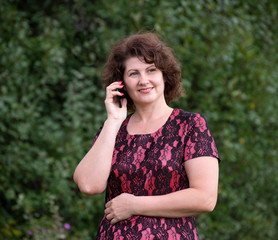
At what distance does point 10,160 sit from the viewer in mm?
3809

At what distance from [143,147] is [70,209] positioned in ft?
5.77

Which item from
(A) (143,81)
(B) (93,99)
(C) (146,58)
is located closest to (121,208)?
(A) (143,81)

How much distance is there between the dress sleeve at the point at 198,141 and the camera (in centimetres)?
229

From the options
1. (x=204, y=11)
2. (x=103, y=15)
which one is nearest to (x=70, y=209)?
(x=103, y=15)

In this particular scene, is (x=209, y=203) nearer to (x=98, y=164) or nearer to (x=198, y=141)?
(x=198, y=141)

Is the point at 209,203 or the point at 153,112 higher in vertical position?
the point at 153,112

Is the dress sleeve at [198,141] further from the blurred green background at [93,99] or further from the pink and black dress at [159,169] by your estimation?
the blurred green background at [93,99]

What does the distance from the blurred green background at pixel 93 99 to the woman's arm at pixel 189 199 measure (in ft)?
4.96

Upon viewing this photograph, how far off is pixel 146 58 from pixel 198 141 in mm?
542

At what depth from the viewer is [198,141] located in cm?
232

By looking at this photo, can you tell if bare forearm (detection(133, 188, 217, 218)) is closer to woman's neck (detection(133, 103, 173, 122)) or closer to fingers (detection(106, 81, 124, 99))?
woman's neck (detection(133, 103, 173, 122))

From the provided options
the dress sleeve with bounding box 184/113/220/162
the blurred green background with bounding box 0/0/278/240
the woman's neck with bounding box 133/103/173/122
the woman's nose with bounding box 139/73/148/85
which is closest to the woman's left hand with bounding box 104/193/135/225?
the dress sleeve with bounding box 184/113/220/162

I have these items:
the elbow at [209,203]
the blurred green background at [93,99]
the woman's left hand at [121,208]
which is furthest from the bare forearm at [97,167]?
the blurred green background at [93,99]

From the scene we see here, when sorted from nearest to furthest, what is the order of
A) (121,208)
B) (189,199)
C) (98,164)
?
(189,199) → (121,208) → (98,164)
